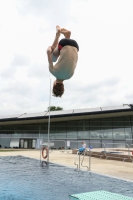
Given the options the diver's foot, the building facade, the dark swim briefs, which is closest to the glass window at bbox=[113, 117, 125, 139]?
the building facade

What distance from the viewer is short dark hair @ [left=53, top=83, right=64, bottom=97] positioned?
3.92 m

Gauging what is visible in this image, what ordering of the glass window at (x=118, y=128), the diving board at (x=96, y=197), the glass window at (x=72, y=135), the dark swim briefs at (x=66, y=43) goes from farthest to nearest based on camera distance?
1. the glass window at (x=72, y=135)
2. the glass window at (x=118, y=128)
3. the diving board at (x=96, y=197)
4. the dark swim briefs at (x=66, y=43)

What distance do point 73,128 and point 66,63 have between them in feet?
93.0

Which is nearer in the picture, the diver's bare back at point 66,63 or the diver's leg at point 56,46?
the diver's bare back at point 66,63

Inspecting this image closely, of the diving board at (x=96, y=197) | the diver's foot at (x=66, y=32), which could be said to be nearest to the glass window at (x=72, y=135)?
the diving board at (x=96, y=197)

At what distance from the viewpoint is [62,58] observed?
→ 3.54m

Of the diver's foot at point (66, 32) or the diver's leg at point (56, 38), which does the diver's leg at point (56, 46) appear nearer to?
the diver's leg at point (56, 38)

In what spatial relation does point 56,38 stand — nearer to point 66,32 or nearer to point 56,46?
point 56,46

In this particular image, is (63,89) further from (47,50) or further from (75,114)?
(75,114)

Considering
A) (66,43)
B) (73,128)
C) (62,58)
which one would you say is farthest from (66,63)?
(73,128)

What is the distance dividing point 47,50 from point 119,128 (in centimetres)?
2761

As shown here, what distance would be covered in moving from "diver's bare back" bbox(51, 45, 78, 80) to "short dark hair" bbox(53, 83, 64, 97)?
0.25 meters

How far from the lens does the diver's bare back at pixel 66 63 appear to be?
11.6 ft

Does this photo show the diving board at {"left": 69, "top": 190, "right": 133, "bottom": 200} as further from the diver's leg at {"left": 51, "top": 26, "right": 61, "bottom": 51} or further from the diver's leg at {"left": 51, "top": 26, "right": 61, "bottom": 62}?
the diver's leg at {"left": 51, "top": 26, "right": 61, "bottom": 51}
